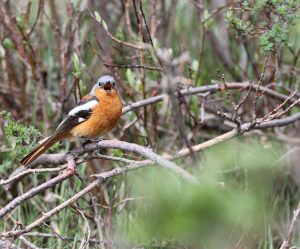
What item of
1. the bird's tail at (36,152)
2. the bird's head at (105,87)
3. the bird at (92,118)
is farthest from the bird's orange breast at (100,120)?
the bird's tail at (36,152)

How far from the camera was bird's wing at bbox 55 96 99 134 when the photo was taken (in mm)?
4051

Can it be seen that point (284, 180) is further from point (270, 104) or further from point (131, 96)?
point (131, 96)

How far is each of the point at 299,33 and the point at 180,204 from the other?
15.6ft

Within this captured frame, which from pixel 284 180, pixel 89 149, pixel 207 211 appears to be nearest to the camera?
pixel 207 211

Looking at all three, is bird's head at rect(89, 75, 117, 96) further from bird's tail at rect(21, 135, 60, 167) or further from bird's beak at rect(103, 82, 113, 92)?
bird's tail at rect(21, 135, 60, 167)

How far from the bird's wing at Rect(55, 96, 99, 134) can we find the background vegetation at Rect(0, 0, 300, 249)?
0.13 meters

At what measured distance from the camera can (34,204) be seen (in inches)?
180

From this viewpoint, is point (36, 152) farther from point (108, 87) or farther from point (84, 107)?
point (108, 87)

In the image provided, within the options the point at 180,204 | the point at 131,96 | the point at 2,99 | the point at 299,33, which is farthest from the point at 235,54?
the point at 180,204

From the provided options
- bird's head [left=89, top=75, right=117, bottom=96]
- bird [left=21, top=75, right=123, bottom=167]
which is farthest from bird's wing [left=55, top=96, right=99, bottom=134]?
bird's head [left=89, top=75, right=117, bottom=96]

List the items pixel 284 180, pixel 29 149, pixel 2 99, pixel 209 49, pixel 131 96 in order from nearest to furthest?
pixel 29 149 < pixel 284 180 < pixel 131 96 < pixel 2 99 < pixel 209 49

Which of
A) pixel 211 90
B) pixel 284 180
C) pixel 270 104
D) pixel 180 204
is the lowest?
pixel 284 180

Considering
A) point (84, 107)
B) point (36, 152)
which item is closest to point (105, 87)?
point (84, 107)

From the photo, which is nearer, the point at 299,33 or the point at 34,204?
the point at 34,204
